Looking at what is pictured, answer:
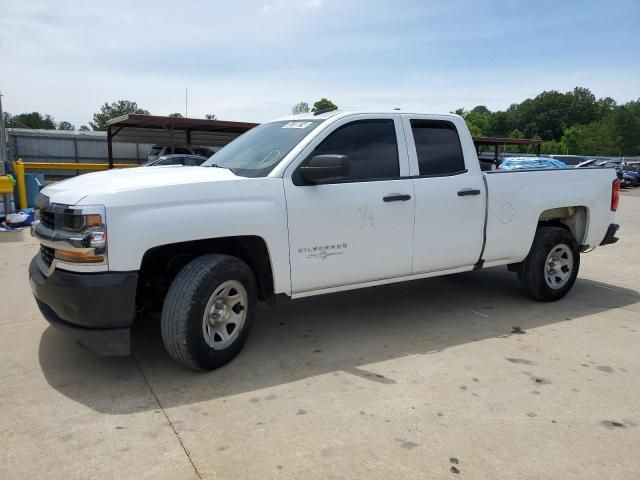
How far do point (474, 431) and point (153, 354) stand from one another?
2481 millimetres

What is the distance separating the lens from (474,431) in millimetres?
3020

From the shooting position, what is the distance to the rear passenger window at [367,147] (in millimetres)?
4230

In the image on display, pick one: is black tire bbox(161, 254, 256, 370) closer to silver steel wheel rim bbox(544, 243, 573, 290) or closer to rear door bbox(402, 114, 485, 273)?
rear door bbox(402, 114, 485, 273)

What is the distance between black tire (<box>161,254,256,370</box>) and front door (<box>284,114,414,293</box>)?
0.57 metres

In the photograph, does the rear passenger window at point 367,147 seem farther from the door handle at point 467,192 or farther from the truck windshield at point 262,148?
the door handle at point 467,192

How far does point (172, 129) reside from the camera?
692 inches

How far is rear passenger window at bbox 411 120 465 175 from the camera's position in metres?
4.64

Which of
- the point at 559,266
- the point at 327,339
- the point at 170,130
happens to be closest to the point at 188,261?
the point at 327,339

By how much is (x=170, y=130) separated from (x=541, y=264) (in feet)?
50.1

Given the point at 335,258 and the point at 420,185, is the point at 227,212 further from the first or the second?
the point at 420,185

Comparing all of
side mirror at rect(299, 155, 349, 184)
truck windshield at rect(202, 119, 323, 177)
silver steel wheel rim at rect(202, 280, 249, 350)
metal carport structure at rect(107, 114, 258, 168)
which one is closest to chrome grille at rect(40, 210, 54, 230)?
silver steel wheel rim at rect(202, 280, 249, 350)

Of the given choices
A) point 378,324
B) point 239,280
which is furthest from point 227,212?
point 378,324

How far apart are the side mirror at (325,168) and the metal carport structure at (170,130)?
13.0 meters

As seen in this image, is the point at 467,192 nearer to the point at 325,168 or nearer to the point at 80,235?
the point at 325,168
